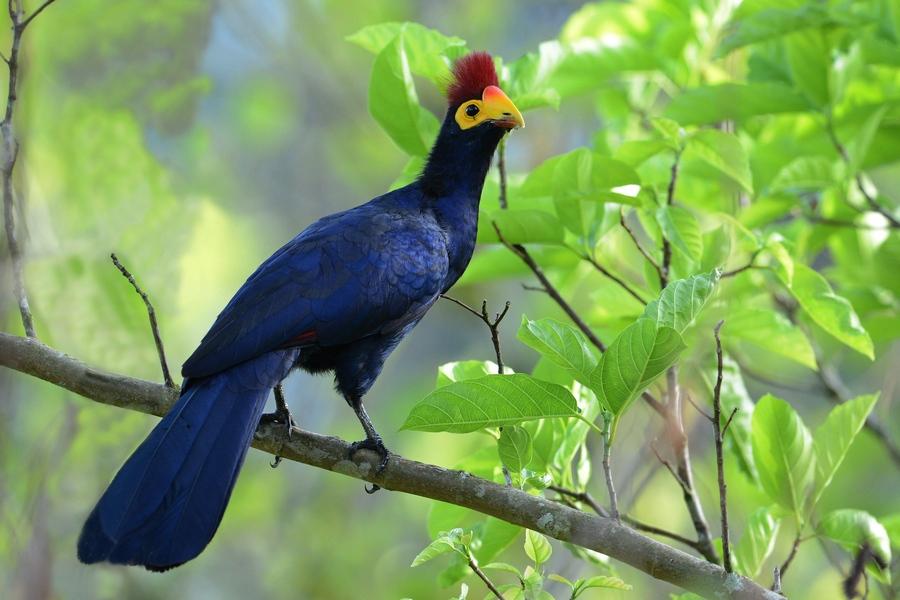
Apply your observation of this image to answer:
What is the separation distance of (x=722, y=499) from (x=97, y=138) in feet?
11.5

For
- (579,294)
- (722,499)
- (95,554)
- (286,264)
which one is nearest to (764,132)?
(579,294)

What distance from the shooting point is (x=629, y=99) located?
5.02 metres

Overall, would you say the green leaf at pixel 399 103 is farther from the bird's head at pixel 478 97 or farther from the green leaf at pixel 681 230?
the green leaf at pixel 681 230

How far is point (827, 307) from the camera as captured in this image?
327 cm

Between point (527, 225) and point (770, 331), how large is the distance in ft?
2.86

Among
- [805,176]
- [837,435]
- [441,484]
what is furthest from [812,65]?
[441,484]

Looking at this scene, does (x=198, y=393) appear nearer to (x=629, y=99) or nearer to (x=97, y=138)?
(x=97, y=138)

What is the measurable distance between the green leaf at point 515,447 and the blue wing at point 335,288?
0.96 metres

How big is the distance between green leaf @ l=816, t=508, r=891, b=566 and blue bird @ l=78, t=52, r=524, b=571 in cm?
130

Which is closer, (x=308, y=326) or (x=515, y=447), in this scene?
(x=515, y=447)

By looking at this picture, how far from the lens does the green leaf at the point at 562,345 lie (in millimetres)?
2648

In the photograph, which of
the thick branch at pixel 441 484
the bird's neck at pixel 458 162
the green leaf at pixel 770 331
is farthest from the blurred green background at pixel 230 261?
the bird's neck at pixel 458 162

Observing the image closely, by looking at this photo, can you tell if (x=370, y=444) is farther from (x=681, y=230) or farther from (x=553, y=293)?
(x=681, y=230)

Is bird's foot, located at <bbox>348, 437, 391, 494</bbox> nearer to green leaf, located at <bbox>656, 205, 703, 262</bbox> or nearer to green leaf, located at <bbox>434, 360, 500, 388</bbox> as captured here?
green leaf, located at <bbox>434, 360, 500, 388</bbox>
